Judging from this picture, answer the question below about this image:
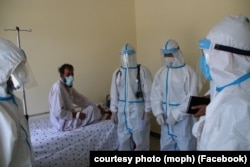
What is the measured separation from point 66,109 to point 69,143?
477 millimetres

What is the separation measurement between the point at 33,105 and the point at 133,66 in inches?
54.3

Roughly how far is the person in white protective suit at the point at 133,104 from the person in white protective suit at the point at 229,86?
4.92 ft

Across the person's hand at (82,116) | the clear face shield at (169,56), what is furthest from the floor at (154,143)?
the clear face shield at (169,56)

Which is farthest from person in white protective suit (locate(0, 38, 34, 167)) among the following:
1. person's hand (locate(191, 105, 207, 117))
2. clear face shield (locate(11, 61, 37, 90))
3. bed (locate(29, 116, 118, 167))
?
person's hand (locate(191, 105, 207, 117))

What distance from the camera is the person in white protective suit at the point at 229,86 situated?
100cm

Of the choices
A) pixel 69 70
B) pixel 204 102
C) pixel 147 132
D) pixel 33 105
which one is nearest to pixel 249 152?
pixel 204 102

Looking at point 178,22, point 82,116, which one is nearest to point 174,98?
point 82,116

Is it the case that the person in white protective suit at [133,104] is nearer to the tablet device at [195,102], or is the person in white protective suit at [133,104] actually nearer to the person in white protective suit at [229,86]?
the tablet device at [195,102]

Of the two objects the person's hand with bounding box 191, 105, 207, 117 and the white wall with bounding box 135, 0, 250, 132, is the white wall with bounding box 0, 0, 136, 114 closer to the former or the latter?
the white wall with bounding box 135, 0, 250, 132

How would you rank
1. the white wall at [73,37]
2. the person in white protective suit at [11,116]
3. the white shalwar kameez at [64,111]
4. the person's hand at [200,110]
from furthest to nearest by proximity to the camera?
1. the white wall at [73,37]
2. the white shalwar kameez at [64,111]
3. the person's hand at [200,110]
4. the person in white protective suit at [11,116]

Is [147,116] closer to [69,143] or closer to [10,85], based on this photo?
[69,143]

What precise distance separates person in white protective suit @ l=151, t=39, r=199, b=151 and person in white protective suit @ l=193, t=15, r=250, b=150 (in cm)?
116

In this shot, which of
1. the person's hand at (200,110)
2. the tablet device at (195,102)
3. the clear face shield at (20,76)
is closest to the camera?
the clear face shield at (20,76)

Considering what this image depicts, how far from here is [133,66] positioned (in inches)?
111
